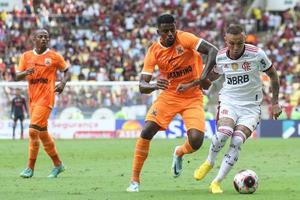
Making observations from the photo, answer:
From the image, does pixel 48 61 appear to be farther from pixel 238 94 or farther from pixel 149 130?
pixel 238 94

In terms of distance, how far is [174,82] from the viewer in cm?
1418

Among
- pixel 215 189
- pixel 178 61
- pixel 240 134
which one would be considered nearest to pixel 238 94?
pixel 240 134

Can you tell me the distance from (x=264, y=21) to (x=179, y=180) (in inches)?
1418

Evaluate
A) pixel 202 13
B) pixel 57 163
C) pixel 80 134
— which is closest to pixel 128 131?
pixel 80 134

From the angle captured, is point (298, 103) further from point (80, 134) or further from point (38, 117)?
point (38, 117)

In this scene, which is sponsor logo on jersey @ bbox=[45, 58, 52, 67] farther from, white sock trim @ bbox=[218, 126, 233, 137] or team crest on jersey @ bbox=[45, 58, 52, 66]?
white sock trim @ bbox=[218, 126, 233, 137]

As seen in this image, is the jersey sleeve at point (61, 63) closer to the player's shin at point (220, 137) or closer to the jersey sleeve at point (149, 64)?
the jersey sleeve at point (149, 64)

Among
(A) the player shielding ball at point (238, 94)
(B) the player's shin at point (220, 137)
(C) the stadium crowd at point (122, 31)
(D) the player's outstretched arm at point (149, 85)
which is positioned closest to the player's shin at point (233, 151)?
(A) the player shielding ball at point (238, 94)

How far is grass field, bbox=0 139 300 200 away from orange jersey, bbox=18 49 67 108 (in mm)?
1480

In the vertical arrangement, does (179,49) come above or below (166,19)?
below

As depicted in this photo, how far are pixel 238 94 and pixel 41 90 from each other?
489 cm

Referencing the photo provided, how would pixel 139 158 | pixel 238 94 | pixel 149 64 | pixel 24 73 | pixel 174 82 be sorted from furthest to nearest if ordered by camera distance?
pixel 24 73
pixel 174 82
pixel 149 64
pixel 139 158
pixel 238 94

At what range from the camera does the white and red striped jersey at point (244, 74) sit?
13.4 meters

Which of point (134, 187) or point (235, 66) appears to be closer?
point (235, 66)
